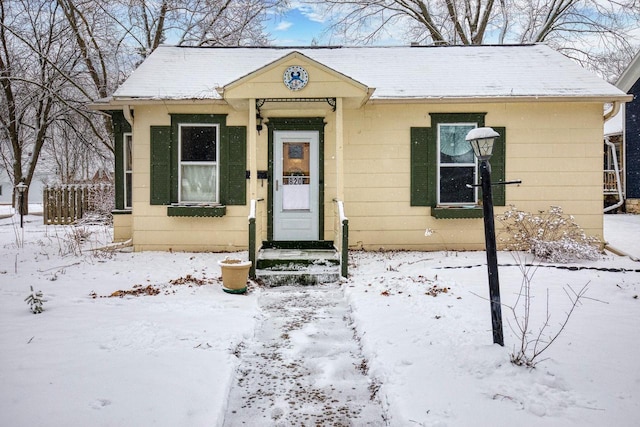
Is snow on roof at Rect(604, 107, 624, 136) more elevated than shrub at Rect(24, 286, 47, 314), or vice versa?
snow on roof at Rect(604, 107, 624, 136)

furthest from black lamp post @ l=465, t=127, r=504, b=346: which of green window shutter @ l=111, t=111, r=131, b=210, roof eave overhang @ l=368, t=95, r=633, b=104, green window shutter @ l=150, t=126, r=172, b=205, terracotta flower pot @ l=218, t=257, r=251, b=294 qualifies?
green window shutter @ l=111, t=111, r=131, b=210

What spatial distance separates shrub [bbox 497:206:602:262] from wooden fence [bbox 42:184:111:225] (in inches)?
523

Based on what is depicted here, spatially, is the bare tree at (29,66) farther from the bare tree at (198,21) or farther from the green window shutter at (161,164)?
the green window shutter at (161,164)

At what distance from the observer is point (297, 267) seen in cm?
730

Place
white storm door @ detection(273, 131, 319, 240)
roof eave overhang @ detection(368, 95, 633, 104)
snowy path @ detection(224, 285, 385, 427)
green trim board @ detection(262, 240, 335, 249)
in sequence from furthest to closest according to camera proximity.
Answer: white storm door @ detection(273, 131, 319, 240) → roof eave overhang @ detection(368, 95, 633, 104) → green trim board @ detection(262, 240, 335, 249) → snowy path @ detection(224, 285, 385, 427)

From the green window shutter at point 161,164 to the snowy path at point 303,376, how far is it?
14.4ft

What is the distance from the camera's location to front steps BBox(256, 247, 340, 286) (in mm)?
7012

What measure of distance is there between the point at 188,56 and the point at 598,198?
8.99 m

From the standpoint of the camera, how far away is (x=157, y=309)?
17.2ft

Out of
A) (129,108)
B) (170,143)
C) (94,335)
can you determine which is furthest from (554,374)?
(129,108)

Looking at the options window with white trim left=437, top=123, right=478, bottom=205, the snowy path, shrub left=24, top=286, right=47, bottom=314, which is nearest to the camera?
the snowy path

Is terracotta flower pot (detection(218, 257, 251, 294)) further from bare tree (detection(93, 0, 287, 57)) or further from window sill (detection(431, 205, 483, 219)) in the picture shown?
bare tree (detection(93, 0, 287, 57))

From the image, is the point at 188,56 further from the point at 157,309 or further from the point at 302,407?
the point at 302,407

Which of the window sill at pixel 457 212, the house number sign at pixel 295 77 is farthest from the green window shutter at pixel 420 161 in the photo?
the house number sign at pixel 295 77
